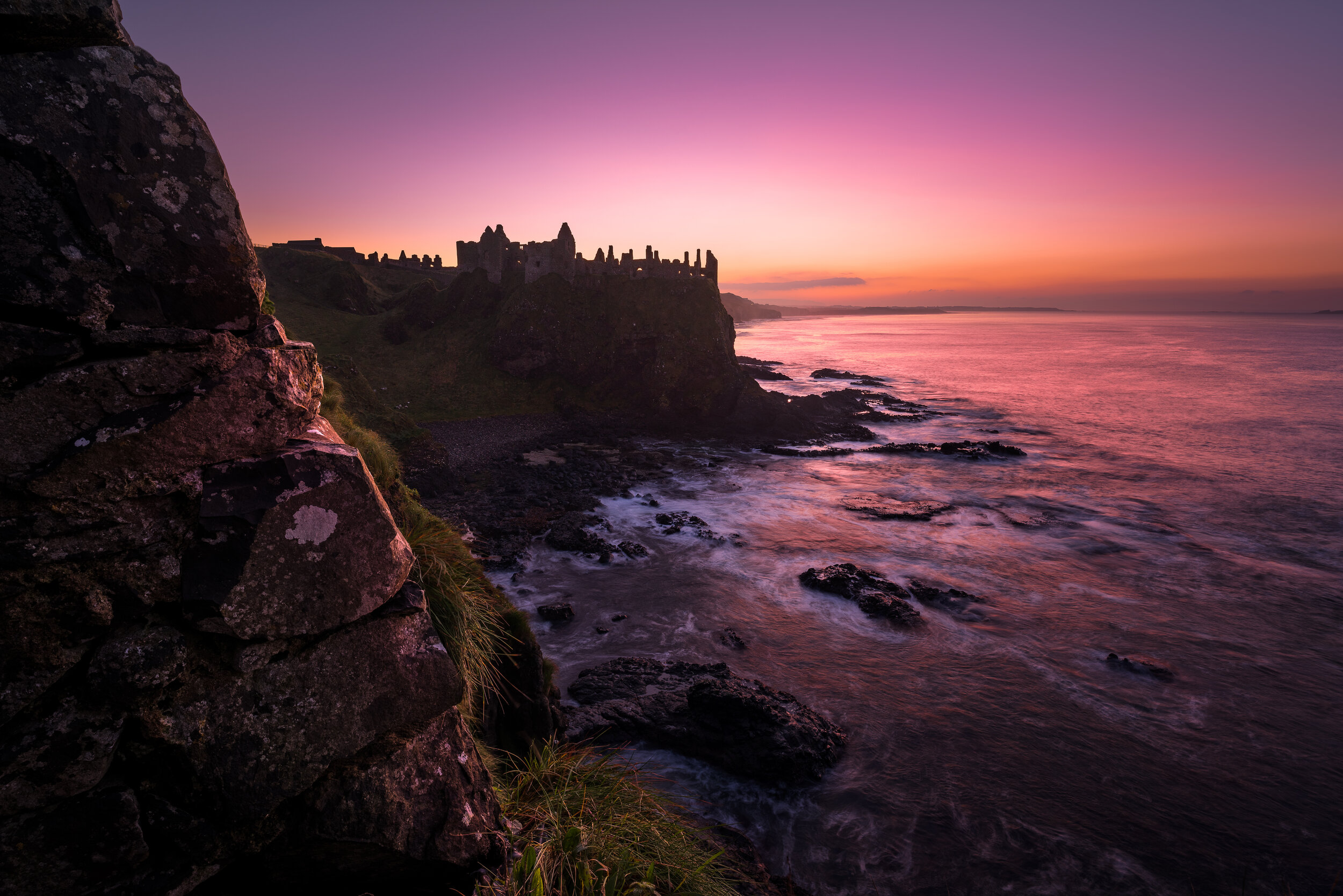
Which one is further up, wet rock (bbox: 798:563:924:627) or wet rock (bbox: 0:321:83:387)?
wet rock (bbox: 0:321:83:387)

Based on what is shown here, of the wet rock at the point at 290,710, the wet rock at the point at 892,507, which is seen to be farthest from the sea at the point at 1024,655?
the wet rock at the point at 290,710

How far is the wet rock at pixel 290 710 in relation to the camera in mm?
3885

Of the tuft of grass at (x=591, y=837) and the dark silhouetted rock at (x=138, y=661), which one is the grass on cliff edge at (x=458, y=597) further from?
the dark silhouetted rock at (x=138, y=661)

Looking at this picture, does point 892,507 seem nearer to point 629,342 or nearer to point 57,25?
point 629,342

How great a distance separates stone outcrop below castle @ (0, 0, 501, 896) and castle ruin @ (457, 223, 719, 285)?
61.9 metres

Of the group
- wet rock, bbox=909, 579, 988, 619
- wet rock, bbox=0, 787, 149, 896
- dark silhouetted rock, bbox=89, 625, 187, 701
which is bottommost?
wet rock, bbox=909, 579, 988, 619

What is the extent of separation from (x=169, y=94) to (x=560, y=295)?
62778 mm

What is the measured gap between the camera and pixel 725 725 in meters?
14.6

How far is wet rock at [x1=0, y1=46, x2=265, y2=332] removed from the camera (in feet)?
11.3

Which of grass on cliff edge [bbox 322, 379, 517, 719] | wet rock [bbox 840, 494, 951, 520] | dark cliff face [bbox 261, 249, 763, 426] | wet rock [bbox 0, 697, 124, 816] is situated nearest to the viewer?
wet rock [bbox 0, 697, 124, 816]

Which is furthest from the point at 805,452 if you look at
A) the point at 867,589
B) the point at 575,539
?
the point at 575,539

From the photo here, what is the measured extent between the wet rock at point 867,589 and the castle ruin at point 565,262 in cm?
4507

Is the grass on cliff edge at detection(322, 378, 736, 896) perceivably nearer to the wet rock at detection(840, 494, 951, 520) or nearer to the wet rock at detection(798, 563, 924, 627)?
the wet rock at detection(798, 563, 924, 627)

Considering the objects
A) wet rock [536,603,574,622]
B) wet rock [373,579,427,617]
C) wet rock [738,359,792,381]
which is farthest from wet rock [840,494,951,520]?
wet rock [738,359,792,381]
